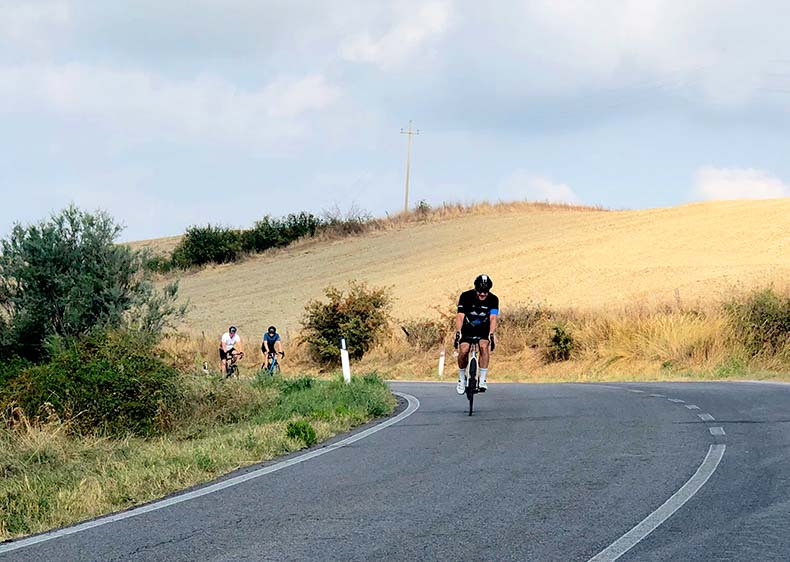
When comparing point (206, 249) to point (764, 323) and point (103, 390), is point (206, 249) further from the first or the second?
point (103, 390)

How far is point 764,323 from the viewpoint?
95.2 feet

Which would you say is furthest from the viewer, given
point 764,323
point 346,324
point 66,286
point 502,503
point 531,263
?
point 531,263

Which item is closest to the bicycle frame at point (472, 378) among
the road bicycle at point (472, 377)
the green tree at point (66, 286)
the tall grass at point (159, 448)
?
the road bicycle at point (472, 377)

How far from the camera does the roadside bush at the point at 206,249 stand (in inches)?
3285

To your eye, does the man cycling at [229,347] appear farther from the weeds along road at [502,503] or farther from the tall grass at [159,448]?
the weeds along road at [502,503]

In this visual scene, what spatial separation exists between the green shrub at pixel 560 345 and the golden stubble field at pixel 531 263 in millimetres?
2897

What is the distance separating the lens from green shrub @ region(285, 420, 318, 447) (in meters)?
12.2

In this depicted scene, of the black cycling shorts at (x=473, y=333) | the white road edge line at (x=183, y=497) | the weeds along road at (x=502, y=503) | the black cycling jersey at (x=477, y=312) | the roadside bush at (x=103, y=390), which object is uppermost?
the black cycling jersey at (x=477, y=312)

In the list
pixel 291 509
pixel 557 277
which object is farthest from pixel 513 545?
pixel 557 277

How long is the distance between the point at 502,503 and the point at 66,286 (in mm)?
18634

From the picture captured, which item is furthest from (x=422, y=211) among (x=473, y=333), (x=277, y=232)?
(x=473, y=333)

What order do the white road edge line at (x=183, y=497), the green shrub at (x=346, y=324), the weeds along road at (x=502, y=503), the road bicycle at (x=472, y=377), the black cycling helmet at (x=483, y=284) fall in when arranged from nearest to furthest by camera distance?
1. the weeds along road at (x=502, y=503)
2. the white road edge line at (x=183, y=497)
3. the black cycling helmet at (x=483, y=284)
4. the road bicycle at (x=472, y=377)
5. the green shrub at (x=346, y=324)

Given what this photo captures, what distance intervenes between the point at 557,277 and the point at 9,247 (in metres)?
27.8

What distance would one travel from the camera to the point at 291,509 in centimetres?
818
